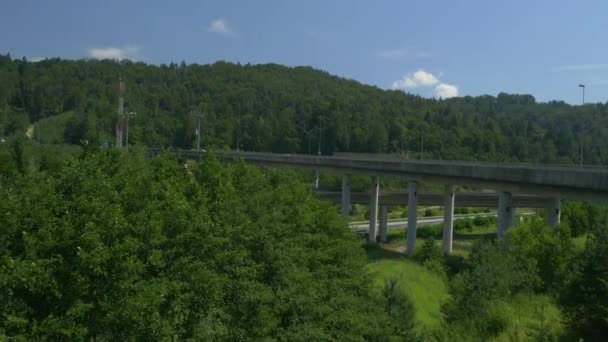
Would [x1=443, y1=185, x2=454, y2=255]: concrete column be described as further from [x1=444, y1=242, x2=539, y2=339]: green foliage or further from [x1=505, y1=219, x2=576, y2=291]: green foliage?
[x1=444, y1=242, x2=539, y2=339]: green foliage

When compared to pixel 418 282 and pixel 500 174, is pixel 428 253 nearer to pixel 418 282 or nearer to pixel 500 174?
pixel 418 282

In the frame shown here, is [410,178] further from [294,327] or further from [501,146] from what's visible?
[501,146]

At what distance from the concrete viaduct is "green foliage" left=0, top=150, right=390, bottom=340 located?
24.7 feet

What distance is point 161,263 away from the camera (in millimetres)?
17094

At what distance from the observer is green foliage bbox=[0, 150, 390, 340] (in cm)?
1484

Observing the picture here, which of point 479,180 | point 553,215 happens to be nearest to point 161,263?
point 479,180

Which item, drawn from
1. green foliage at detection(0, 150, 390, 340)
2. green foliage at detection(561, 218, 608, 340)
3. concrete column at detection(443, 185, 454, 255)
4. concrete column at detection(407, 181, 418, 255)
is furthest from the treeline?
concrete column at detection(407, 181, 418, 255)

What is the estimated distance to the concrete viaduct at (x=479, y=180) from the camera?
1193 inches

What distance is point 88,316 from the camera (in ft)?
50.0

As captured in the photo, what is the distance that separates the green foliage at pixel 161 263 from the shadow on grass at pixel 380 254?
82.6 feet

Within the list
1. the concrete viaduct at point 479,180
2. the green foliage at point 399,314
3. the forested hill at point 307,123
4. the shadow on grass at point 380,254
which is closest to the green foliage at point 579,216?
the concrete viaduct at point 479,180

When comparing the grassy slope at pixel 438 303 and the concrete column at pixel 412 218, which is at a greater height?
the concrete column at pixel 412 218

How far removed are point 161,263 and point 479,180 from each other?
30.3 meters

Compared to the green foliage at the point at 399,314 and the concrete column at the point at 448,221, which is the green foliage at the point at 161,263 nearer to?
the green foliage at the point at 399,314
